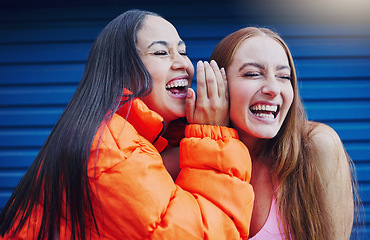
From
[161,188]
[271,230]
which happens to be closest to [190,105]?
[161,188]

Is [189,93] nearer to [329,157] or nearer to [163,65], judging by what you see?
[163,65]

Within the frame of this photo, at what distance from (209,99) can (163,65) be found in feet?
0.99

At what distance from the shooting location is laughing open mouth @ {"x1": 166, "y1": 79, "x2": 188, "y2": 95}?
181 cm

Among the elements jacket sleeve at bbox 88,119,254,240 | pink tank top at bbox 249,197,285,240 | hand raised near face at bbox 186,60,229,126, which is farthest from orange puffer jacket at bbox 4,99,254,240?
pink tank top at bbox 249,197,285,240

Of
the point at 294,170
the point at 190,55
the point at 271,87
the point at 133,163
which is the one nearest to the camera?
the point at 133,163

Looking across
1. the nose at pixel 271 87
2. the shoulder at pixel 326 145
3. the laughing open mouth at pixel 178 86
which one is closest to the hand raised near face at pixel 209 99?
the laughing open mouth at pixel 178 86

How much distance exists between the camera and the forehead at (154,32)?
1.76 metres

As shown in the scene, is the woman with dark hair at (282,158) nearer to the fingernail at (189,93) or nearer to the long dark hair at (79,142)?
the fingernail at (189,93)

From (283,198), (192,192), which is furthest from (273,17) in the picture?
(192,192)

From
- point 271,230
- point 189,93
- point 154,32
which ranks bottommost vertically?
point 271,230

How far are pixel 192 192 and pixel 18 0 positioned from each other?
120 inches

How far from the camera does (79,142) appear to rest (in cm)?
139

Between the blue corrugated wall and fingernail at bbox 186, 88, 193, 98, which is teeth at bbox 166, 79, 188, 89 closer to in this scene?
fingernail at bbox 186, 88, 193, 98

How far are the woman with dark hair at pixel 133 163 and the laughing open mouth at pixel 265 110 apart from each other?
161mm
